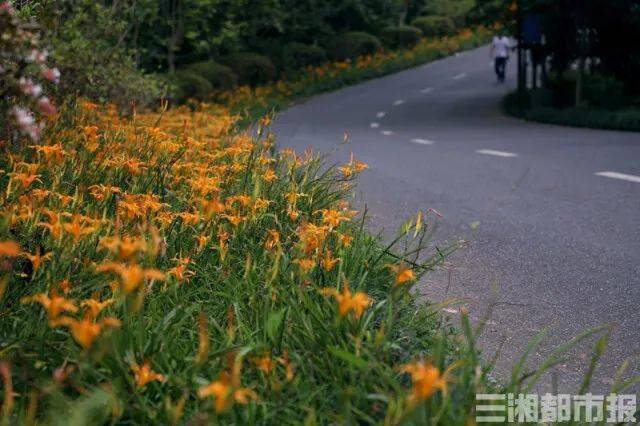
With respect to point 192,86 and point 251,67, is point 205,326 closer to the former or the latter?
point 192,86

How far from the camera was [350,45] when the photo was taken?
4266 centimetres

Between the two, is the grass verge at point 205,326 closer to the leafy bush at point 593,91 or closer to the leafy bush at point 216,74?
the leafy bush at point 593,91

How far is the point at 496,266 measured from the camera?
6688 millimetres

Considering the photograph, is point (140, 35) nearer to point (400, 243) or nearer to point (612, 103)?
point (612, 103)

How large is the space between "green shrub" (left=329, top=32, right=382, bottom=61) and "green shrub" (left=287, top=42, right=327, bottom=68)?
192cm

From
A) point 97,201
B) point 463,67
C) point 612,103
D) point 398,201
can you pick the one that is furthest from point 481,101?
point 97,201

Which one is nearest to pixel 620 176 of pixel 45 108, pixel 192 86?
pixel 45 108

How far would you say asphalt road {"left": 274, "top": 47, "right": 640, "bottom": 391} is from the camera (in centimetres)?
530

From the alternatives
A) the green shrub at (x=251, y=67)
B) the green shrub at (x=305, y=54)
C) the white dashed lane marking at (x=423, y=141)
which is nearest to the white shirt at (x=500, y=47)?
the green shrub at (x=305, y=54)

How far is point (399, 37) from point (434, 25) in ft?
15.4

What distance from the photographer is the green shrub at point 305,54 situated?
3897cm

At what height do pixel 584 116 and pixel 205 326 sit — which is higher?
pixel 205 326

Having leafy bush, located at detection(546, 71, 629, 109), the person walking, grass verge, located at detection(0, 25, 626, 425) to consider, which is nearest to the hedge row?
the person walking

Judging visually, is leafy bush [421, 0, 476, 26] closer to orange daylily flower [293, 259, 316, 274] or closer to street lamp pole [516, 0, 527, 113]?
street lamp pole [516, 0, 527, 113]
